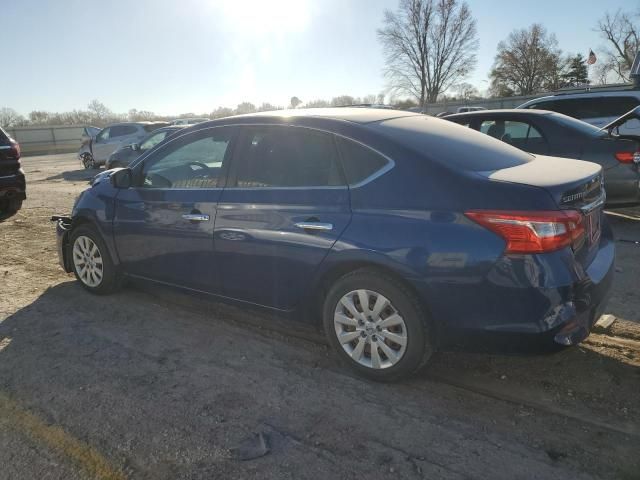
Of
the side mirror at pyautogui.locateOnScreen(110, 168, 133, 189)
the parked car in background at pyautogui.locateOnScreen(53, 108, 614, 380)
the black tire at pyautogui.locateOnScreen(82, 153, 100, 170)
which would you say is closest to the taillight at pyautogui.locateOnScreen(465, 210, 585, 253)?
the parked car in background at pyautogui.locateOnScreen(53, 108, 614, 380)

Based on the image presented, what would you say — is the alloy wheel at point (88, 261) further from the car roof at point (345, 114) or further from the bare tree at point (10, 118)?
the bare tree at point (10, 118)

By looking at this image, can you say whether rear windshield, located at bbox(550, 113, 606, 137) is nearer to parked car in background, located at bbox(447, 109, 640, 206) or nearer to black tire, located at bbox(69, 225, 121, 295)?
parked car in background, located at bbox(447, 109, 640, 206)

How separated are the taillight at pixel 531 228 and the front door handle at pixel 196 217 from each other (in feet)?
6.58

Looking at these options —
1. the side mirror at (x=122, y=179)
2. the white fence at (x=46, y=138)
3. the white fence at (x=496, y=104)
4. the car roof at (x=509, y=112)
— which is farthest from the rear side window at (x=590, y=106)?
the white fence at (x=46, y=138)

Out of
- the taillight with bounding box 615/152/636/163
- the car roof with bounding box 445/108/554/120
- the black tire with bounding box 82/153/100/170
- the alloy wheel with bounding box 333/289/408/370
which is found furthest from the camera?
the black tire with bounding box 82/153/100/170

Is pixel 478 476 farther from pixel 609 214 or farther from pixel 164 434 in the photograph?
pixel 609 214

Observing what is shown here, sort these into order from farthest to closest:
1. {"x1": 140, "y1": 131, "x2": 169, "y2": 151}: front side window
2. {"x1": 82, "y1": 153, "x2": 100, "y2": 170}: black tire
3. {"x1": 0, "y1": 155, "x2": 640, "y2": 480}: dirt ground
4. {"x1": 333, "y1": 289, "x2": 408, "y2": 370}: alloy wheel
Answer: {"x1": 82, "y1": 153, "x2": 100, "y2": 170}: black tire
{"x1": 140, "y1": 131, "x2": 169, "y2": 151}: front side window
{"x1": 333, "y1": 289, "x2": 408, "y2": 370}: alloy wheel
{"x1": 0, "y1": 155, "x2": 640, "y2": 480}: dirt ground

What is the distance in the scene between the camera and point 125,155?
14.3 metres

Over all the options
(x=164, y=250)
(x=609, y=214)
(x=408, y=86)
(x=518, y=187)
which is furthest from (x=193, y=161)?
(x=408, y=86)

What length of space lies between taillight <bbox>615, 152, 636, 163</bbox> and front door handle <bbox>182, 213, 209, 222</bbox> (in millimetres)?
5448

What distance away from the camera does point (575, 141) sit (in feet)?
21.8

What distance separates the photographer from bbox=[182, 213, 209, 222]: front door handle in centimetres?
371

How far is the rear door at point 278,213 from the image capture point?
3.14 m

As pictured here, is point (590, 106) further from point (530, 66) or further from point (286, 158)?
point (530, 66)
